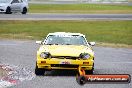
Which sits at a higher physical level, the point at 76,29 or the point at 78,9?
the point at 76,29

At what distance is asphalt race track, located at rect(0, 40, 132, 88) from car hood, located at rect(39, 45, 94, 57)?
714 millimetres

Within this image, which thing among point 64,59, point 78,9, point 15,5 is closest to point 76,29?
point 15,5

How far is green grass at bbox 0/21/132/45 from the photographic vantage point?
108ft

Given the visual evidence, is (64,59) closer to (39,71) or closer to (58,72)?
(39,71)

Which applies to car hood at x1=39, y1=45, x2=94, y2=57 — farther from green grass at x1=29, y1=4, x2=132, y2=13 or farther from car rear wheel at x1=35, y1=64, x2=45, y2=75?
green grass at x1=29, y1=4, x2=132, y2=13

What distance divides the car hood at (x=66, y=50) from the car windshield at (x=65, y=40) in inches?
19.1

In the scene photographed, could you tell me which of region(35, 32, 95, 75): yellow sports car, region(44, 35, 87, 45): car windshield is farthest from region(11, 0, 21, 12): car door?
region(35, 32, 95, 75): yellow sports car

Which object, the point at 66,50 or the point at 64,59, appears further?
the point at 66,50

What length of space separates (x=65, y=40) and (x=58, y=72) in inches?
43.2

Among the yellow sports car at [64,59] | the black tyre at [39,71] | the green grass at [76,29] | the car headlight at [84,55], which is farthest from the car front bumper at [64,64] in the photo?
the green grass at [76,29]

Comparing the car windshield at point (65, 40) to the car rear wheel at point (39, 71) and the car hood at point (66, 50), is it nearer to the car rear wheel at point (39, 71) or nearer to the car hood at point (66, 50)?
the car hood at point (66, 50)

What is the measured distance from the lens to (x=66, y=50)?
1661 cm

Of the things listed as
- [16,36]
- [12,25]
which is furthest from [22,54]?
[12,25]

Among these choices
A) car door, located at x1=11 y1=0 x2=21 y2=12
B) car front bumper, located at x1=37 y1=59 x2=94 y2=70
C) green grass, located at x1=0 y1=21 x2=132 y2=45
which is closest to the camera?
car front bumper, located at x1=37 y1=59 x2=94 y2=70
